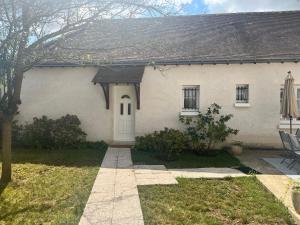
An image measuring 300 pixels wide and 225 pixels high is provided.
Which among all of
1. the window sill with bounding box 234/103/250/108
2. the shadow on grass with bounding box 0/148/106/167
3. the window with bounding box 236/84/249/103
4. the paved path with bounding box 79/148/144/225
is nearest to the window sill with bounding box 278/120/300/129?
the window sill with bounding box 234/103/250/108

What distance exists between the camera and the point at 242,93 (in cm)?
1611

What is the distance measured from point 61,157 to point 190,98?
6512 mm

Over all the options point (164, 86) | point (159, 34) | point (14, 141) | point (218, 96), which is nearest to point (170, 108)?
point (164, 86)

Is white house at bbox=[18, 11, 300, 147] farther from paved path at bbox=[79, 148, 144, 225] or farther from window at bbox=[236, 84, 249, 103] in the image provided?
paved path at bbox=[79, 148, 144, 225]

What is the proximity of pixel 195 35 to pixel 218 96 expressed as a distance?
154 inches

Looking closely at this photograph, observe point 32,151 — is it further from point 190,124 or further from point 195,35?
point 195,35

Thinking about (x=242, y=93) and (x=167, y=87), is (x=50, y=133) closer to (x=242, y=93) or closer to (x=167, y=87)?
(x=167, y=87)

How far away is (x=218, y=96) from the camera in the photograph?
52.1 feet

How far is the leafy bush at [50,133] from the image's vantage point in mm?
15094

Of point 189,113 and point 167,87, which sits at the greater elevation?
point 167,87

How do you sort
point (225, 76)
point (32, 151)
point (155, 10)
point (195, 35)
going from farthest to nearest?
point (195, 35) < point (225, 76) < point (32, 151) < point (155, 10)

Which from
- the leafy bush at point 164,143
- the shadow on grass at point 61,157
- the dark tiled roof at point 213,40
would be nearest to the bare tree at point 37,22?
the shadow on grass at point 61,157

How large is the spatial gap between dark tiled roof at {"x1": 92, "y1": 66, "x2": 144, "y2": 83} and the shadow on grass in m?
3.03

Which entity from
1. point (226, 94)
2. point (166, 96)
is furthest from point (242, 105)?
Result: point (166, 96)
